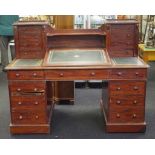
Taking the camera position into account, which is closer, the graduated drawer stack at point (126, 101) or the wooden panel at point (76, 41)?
the graduated drawer stack at point (126, 101)

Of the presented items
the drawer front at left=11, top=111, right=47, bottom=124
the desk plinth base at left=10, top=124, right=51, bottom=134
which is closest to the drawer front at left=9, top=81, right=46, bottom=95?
the drawer front at left=11, top=111, right=47, bottom=124

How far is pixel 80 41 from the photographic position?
10.5 ft

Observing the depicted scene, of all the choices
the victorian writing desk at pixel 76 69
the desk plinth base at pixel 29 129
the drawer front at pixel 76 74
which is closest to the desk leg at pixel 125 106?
the victorian writing desk at pixel 76 69

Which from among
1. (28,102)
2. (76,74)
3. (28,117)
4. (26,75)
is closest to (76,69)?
(76,74)

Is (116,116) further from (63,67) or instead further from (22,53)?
(22,53)

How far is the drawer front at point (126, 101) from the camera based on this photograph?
278 cm

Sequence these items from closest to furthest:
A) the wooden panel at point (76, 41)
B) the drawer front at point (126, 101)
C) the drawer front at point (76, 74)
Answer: the drawer front at point (76, 74) < the drawer front at point (126, 101) < the wooden panel at point (76, 41)

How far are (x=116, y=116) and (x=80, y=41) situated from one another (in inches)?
37.8

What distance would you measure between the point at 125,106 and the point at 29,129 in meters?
1.01

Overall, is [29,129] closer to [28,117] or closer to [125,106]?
[28,117]

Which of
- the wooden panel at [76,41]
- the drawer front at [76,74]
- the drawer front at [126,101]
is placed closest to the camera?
the drawer front at [76,74]

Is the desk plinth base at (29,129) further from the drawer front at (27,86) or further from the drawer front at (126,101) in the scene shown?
the drawer front at (126,101)

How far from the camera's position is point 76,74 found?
2680mm
